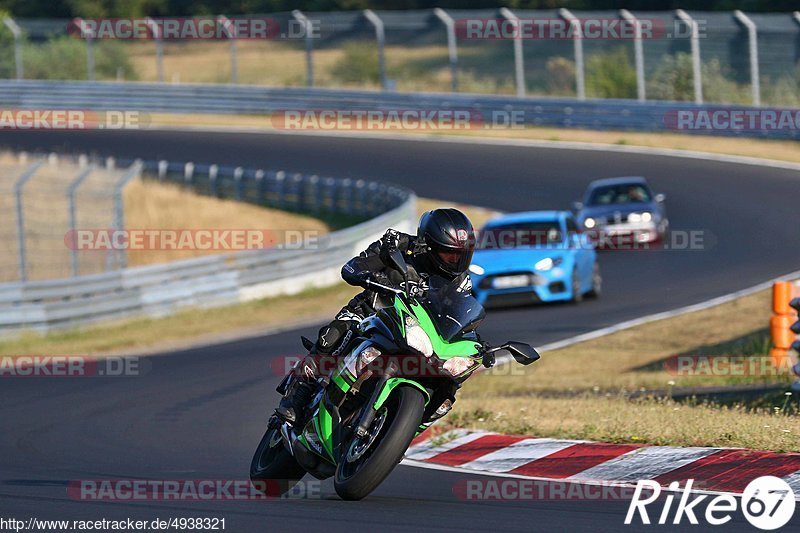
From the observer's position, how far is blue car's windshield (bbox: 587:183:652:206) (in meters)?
26.3

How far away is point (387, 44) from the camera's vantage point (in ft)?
143

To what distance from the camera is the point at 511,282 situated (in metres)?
20.1

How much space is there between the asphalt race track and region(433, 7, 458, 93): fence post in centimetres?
243

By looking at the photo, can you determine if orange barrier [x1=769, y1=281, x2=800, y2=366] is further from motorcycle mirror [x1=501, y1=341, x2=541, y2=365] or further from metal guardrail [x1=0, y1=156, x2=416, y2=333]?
metal guardrail [x1=0, y1=156, x2=416, y2=333]

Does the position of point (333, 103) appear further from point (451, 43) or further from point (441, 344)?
point (441, 344)

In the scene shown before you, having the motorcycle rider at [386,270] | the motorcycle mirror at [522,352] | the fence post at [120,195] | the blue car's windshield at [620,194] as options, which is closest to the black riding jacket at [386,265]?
the motorcycle rider at [386,270]

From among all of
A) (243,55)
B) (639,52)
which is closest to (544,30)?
(639,52)

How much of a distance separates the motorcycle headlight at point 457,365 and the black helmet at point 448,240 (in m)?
0.50

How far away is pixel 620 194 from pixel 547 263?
22.4 ft

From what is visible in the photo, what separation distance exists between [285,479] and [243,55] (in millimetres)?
45253

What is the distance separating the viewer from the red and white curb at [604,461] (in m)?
7.63

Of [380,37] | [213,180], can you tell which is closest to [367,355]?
[213,180]

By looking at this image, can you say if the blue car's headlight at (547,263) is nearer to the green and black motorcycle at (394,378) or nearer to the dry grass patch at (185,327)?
the dry grass patch at (185,327)

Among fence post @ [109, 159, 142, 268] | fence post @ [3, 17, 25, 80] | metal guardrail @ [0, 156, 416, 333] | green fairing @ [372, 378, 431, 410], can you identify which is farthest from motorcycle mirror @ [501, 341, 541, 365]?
fence post @ [3, 17, 25, 80]
